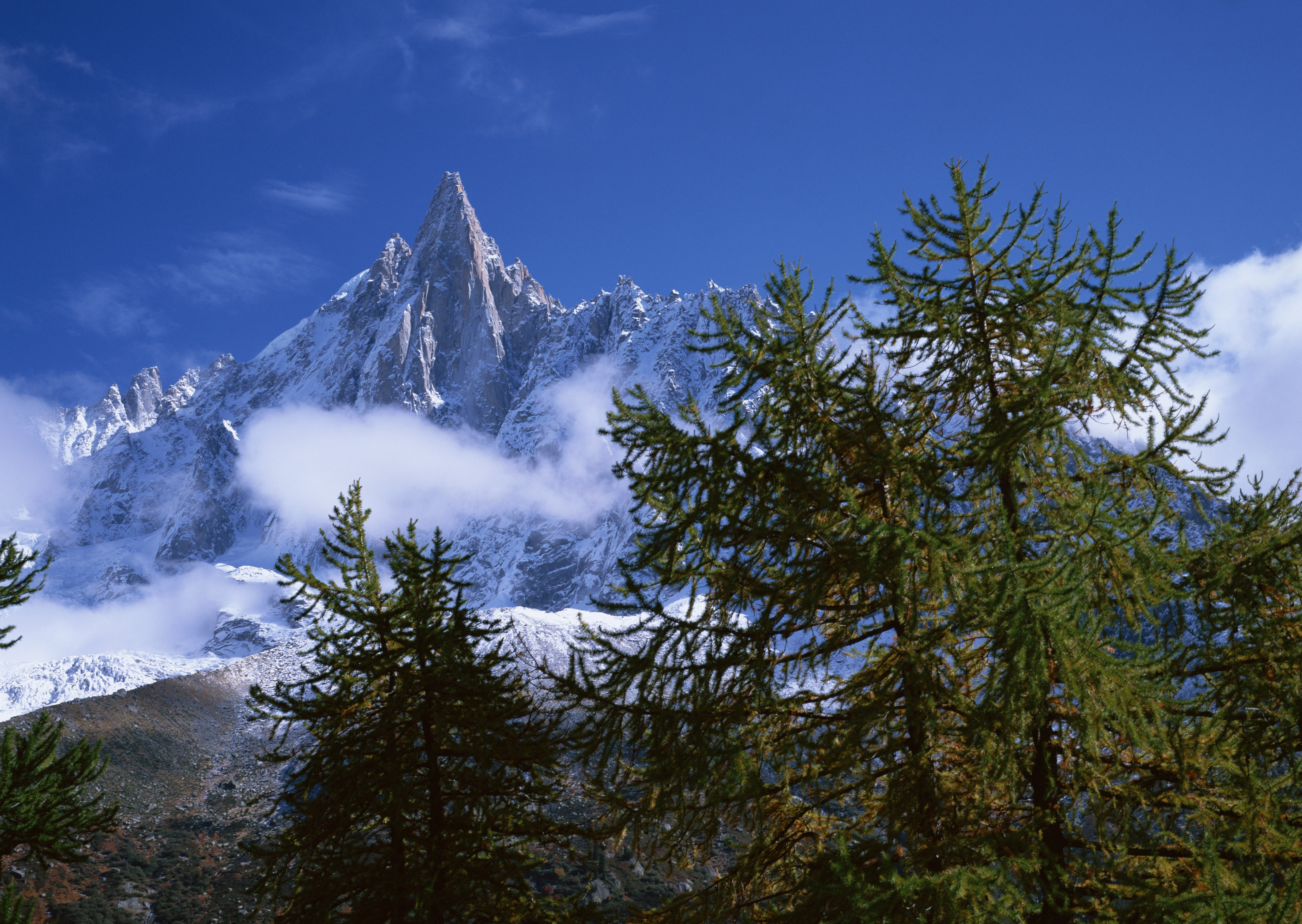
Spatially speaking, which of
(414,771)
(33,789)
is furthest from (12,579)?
(414,771)

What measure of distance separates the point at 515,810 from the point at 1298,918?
5360 millimetres

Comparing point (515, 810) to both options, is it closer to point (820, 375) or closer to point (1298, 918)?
point (820, 375)

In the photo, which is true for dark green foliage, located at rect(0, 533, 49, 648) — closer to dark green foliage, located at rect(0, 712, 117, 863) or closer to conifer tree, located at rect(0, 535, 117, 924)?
conifer tree, located at rect(0, 535, 117, 924)

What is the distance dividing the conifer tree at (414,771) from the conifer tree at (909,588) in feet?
5.35

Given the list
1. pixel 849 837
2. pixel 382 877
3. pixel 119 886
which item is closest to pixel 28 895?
pixel 119 886

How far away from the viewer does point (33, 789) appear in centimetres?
927

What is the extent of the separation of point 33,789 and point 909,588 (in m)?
10.9

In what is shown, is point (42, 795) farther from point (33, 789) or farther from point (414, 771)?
point (414, 771)

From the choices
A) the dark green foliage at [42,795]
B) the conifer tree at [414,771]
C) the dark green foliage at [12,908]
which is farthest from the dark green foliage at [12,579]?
the conifer tree at [414,771]

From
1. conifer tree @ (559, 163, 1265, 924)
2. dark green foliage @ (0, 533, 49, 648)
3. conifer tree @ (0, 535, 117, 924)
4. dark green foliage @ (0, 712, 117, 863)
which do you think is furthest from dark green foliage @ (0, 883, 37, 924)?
conifer tree @ (559, 163, 1265, 924)

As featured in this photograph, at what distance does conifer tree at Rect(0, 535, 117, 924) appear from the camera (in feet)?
29.9

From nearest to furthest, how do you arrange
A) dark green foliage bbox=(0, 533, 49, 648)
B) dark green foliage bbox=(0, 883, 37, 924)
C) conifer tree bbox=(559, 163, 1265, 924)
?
conifer tree bbox=(559, 163, 1265, 924)
dark green foliage bbox=(0, 533, 49, 648)
dark green foliage bbox=(0, 883, 37, 924)

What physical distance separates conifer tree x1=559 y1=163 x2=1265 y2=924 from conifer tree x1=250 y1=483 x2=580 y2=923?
5.35 feet

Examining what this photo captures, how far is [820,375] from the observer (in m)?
4.96
